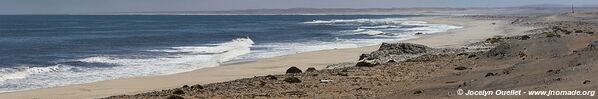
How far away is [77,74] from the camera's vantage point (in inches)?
960

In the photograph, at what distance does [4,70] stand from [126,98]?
13.0 m

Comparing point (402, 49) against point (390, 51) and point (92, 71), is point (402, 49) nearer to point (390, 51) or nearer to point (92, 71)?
point (390, 51)

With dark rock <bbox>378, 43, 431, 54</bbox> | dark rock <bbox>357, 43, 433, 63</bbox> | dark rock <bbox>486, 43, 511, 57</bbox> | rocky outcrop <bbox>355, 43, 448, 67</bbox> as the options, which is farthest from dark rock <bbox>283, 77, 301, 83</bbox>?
dark rock <bbox>378, 43, 431, 54</bbox>

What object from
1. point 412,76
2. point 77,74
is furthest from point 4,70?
point 412,76

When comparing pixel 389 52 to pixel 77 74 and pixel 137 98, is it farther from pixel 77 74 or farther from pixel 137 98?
pixel 137 98

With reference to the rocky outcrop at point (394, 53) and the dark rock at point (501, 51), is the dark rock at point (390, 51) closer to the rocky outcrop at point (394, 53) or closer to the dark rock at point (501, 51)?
the rocky outcrop at point (394, 53)

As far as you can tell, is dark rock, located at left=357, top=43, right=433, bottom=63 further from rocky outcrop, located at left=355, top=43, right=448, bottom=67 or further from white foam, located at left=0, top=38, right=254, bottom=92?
white foam, located at left=0, top=38, right=254, bottom=92

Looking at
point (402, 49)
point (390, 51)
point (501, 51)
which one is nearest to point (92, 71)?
point (390, 51)

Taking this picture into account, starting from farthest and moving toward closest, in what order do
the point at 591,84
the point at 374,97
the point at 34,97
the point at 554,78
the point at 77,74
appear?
the point at 77,74 → the point at 34,97 → the point at 374,97 → the point at 554,78 → the point at 591,84

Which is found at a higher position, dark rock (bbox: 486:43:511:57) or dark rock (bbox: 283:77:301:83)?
dark rock (bbox: 283:77:301:83)

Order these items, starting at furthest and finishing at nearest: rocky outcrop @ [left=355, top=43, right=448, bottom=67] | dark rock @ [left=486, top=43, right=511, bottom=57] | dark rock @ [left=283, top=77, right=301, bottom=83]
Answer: rocky outcrop @ [left=355, top=43, right=448, bottom=67], dark rock @ [left=486, top=43, right=511, bottom=57], dark rock @ [left=283, top=77, right=301, bottom=83]

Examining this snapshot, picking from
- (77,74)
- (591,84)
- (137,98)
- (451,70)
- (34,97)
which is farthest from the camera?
(77,74)

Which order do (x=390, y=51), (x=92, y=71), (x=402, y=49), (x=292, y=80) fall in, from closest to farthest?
(x=292, y=80) < (x=92, y=71) < (x=390, y=51) < (x=402, y=49)

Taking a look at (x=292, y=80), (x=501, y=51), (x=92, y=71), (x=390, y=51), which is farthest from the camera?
(x=390, y=51)
